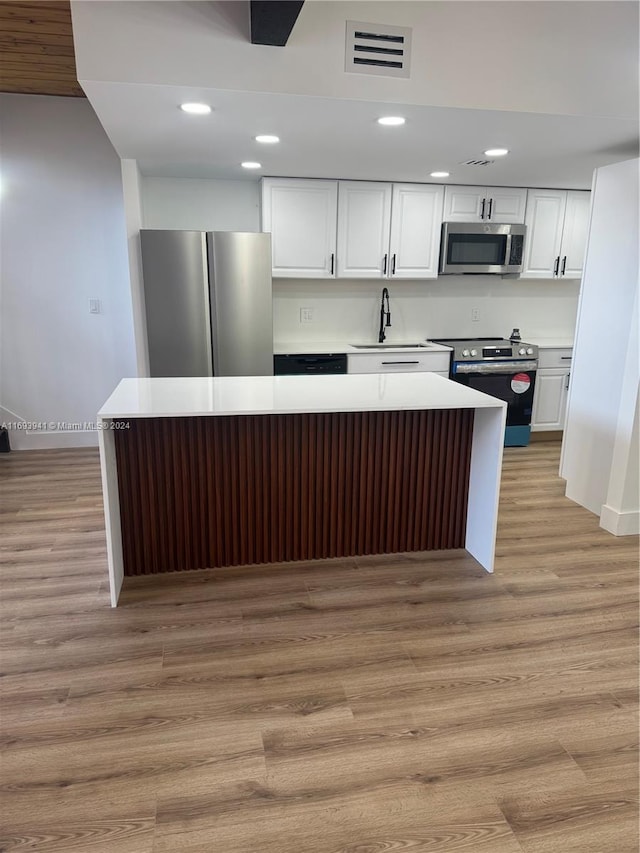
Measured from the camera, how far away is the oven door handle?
4.76 m

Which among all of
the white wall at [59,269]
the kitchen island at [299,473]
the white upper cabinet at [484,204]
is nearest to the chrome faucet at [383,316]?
the white upper cabinet at [484,204]

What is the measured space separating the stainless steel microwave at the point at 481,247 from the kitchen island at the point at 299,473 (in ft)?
6.88

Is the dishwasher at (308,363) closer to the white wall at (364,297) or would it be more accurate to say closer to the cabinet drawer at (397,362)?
the cabinet drawer at (397,362)

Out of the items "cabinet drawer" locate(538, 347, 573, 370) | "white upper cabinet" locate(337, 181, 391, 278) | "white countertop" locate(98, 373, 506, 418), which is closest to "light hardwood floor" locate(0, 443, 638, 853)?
"white countertop" locate(98, 373, 506, 418)

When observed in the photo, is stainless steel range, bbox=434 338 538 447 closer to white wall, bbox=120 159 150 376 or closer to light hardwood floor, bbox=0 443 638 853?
light hardwood floor, bbox=0 443 638 853

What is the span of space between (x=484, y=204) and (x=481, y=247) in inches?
13.7

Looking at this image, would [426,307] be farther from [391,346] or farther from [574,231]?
[574,231]

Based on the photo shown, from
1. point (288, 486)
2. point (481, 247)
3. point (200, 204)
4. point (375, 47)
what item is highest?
point (375, 47)

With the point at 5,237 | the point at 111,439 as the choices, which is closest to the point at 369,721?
the point at 111,439

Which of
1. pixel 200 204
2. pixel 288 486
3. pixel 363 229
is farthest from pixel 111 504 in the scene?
pixel 363 229

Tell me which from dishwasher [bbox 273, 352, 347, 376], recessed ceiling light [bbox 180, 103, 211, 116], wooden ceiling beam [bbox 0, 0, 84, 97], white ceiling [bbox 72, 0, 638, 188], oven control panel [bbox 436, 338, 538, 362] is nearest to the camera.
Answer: white ceiling [bbox 72, 0, 638, 188]

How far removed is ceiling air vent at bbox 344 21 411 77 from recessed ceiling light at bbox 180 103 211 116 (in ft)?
2.21

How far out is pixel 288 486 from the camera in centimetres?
279

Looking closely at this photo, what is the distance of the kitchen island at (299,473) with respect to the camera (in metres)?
2.60
